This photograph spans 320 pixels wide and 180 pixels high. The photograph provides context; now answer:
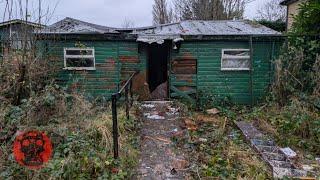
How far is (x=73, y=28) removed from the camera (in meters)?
11.9

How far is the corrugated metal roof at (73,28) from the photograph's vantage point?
1141 centimetres

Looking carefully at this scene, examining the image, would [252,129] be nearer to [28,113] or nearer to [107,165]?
[107,165]

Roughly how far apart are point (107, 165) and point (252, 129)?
13.9ft

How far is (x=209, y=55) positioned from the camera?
11.8m

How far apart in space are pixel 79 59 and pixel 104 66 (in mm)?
909

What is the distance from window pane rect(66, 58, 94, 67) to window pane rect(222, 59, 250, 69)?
15.7 feet

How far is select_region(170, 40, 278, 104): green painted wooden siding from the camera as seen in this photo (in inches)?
461

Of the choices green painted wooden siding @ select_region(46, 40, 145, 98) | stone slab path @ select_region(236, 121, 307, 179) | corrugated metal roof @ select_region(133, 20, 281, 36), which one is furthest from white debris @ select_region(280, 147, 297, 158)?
green painted wooden siding @ select_region(46, 40, 145, 98)

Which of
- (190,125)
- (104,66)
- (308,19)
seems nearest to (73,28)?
(104,66)

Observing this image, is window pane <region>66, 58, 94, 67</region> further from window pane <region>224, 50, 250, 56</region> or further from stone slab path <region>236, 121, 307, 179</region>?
stone slab path <region>236, 121, 307, 179</region>

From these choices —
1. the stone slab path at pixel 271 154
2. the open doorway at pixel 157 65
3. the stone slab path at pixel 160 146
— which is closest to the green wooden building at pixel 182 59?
the stone slab path at pixel 160 146

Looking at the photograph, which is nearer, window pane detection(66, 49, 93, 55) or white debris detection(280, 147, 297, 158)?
white debris detection(280, 147, 297, 158)

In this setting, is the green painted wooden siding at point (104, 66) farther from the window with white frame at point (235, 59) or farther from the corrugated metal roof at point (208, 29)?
the window with white frame at point (235, 59)

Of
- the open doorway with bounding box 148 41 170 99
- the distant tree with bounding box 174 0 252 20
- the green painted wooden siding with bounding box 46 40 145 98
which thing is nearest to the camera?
the green painted wooden siding with bounding box 46 40 145 98
